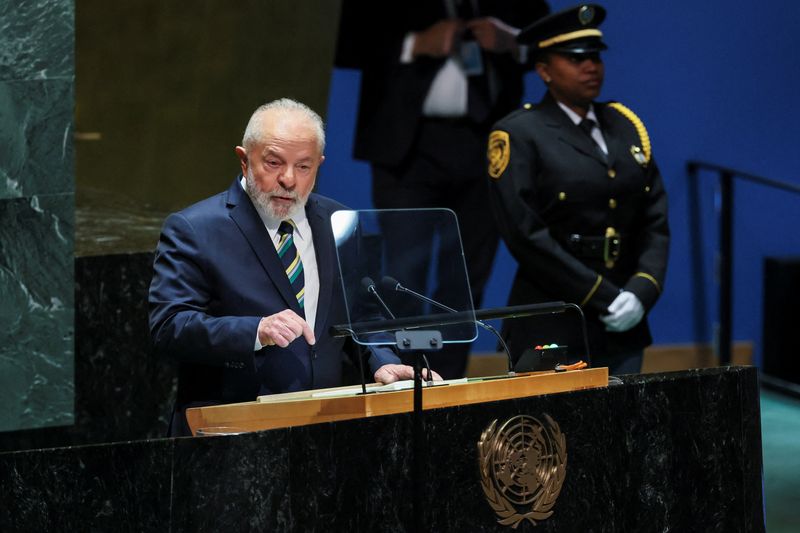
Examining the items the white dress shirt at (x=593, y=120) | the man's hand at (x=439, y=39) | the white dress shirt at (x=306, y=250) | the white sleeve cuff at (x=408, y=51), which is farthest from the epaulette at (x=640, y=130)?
the white dress shirt at (x=306, y=250)

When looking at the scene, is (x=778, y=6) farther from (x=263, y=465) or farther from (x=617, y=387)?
(x=263, y=465)

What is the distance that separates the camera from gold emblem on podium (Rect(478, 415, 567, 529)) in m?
2.79

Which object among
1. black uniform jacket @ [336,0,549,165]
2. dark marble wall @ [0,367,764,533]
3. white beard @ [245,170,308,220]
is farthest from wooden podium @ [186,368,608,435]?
black uniform jacket @ [336,0,549,165]

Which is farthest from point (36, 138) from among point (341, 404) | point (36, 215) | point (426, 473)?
point (426, 473)

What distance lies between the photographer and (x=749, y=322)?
6.77m

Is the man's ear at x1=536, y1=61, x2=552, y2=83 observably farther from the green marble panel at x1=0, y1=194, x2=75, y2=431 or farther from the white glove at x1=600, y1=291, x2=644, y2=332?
the green marble panel at x1=0, y1=194, x2=75, y2=431

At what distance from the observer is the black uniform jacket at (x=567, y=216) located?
429 centimetres

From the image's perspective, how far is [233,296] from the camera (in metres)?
3.16

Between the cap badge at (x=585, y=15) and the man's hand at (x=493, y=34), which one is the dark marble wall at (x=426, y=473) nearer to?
the cap badge at (x=585, y=15)

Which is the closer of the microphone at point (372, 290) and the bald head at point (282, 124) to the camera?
the microphone at point (372, 290)

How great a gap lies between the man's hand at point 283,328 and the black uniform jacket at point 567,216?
1532 mm

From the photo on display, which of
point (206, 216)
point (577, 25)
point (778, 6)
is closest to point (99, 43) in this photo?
point (577, 25)

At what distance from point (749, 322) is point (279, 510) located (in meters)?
4.59

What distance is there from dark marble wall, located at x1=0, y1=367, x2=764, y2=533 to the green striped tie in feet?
2.04
